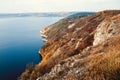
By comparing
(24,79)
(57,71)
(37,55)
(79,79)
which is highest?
(79,79)

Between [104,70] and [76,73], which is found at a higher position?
[104,70]

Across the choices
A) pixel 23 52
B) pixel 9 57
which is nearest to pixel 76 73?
pixel 9 57

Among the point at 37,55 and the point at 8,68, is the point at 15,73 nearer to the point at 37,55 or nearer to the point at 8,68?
the point at 8,68

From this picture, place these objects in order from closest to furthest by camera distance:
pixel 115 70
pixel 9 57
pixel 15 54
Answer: pixel 115 70
pixel 9 57
pixel 15 54

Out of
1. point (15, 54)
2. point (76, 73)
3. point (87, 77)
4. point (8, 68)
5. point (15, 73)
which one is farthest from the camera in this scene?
point (15, 54)

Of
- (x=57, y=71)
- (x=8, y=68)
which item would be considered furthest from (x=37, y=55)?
(x=57, y=71)

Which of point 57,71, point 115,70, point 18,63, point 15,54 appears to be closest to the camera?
point 115,70

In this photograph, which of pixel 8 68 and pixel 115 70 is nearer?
pixel 115 70

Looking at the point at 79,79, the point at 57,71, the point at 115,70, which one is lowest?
the point at 57,71

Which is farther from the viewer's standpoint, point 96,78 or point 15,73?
point 15,73

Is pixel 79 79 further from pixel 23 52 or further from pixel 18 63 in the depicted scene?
pixel 23 52
